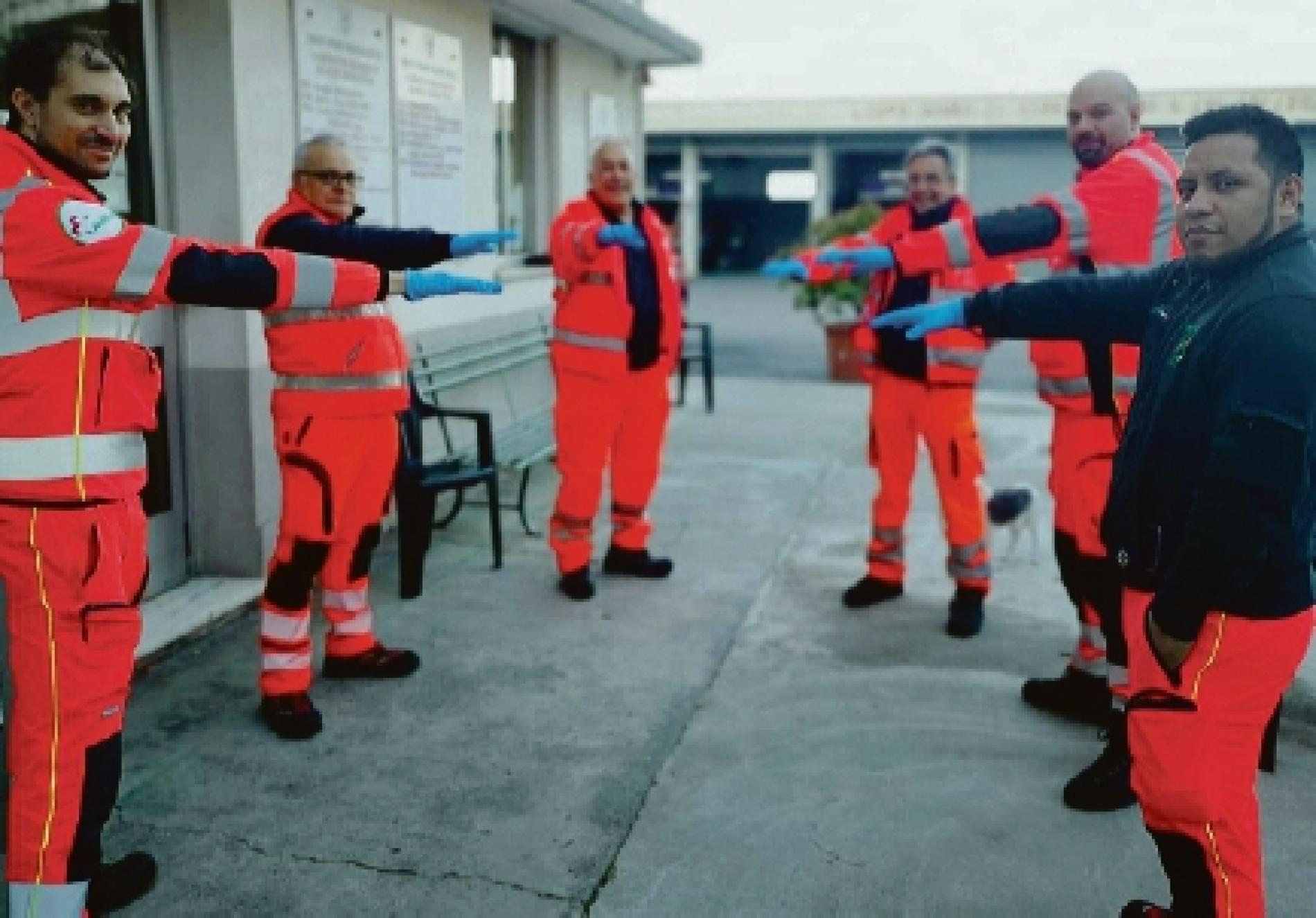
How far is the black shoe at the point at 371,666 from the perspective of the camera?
4391mm

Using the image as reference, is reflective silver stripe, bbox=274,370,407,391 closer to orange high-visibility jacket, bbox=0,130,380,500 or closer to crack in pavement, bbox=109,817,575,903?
orange high-visibility jacket, bbox=0,130,380,500

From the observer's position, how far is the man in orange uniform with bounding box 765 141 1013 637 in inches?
194

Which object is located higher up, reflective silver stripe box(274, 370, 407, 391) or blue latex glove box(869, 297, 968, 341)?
blue latex glove box(869, 297, 968, 341)

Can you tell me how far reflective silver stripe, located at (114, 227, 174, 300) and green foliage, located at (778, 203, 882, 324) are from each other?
1021 centimetres

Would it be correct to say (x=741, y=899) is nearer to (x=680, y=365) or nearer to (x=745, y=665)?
(x=745, y=665)

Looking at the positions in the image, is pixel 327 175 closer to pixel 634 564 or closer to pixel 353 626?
pixel 353 626

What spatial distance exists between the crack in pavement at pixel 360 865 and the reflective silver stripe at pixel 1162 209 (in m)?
2.48

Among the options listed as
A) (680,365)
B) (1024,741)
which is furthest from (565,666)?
(680,365)

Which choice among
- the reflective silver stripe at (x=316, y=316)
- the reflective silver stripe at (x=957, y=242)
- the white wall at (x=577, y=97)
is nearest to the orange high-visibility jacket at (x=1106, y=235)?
the reflective silver stripe at (x=957, y=242)

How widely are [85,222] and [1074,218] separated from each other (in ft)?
8.45

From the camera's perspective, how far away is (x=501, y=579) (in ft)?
18.6

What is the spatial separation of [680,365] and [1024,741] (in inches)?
292

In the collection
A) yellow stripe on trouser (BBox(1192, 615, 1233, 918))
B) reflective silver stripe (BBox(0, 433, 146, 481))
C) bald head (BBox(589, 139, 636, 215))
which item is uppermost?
bald head (BBox(589, 139, 636, 215))

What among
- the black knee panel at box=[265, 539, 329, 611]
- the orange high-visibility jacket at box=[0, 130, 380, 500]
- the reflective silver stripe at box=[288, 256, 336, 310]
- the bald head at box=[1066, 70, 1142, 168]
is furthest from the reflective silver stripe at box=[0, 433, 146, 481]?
the bald head at box=[1066, 70, 1142, 168]
